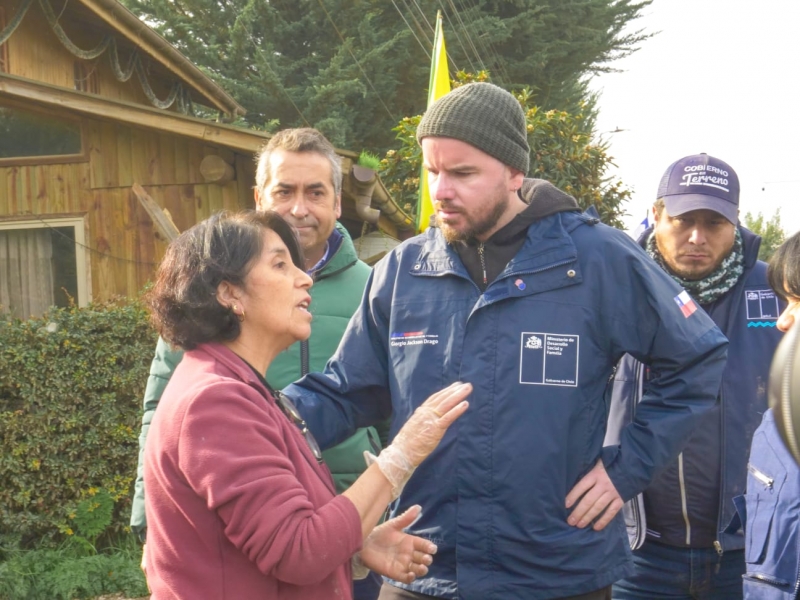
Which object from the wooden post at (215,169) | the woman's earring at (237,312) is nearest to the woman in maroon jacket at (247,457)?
the woman's earring at (237,312)

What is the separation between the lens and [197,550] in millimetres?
2227

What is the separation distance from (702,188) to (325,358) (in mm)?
1644

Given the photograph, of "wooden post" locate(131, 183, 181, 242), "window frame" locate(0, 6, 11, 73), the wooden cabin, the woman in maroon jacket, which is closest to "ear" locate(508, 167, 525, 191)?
the woman in maroon jacket

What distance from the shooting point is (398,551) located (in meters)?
2.66

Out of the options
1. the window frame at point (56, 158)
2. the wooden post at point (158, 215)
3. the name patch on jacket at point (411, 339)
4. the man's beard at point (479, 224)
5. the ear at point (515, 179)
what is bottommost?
the name patch on jacket at point (411, 339)

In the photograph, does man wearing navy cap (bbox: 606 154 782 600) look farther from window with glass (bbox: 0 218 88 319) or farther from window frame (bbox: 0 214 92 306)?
window with glass (bbox: 0 218 88 319)

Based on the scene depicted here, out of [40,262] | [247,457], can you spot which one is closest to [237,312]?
[247,457]

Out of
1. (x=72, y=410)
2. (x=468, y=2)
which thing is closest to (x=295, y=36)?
(x=468, y=2)

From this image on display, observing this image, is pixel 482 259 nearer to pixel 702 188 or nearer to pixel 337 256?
pixel 337 256

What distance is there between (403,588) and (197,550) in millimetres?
916

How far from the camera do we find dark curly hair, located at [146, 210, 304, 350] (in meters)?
2.49

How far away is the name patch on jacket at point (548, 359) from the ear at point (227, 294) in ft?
2.82

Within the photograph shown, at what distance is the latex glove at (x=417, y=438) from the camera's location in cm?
244

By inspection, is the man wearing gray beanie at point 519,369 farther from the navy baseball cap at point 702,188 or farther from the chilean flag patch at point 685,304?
the navy baseball cap at point 702,188
